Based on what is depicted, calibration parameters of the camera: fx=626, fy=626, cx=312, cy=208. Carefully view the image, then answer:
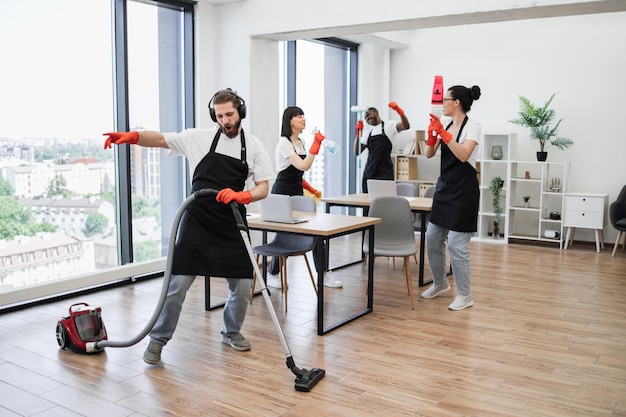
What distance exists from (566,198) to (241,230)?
5.52 metres

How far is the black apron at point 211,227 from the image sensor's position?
359 cm

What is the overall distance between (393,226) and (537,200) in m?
4.02

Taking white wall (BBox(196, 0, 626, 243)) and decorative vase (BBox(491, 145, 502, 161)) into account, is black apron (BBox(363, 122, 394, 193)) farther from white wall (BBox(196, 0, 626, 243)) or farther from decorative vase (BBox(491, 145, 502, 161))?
decorative vase (BBox(491, 145, 502, 161))

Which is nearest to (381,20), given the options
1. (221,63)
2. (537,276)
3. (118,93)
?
(221,63)

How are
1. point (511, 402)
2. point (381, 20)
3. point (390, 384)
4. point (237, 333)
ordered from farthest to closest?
point (381, 20) → point (237, 333) → point (390, 384) → point (511, 402)

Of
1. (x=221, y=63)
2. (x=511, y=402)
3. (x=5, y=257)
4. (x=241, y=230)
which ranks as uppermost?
(x=221, y=63)

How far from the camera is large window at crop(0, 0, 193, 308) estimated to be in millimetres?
4910

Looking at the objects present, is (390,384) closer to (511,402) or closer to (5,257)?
(511,402)

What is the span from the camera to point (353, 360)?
3.77m

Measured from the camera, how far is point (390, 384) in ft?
11.2

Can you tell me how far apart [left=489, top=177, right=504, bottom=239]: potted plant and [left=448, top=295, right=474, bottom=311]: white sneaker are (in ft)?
11.5

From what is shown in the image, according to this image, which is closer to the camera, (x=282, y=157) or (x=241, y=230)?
(x=241, y=230)

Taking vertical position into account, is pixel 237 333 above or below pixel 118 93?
below

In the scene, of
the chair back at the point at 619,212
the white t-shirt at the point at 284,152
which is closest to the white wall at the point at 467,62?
the chair back at the point at 619,212
